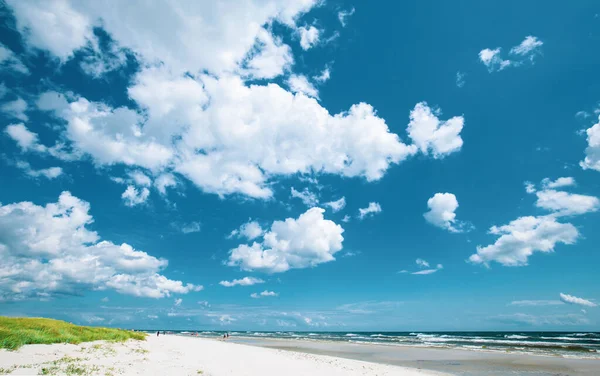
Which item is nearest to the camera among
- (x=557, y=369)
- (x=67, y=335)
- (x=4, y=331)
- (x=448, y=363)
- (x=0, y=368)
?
(x=0, y=368)

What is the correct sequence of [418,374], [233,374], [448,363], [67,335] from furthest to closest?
[448,363], [67,335], [418,374], [233,374]

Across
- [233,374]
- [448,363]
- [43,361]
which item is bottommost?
[448,363]

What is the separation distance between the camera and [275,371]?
19359mm

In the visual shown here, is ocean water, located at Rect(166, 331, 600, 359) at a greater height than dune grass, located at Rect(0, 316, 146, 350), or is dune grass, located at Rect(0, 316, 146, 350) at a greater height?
dune grass, located at Rect(0, 316, 146, 350)

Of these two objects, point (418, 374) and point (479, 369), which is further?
point (479, 369)

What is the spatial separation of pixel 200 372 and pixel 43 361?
25.0 ft

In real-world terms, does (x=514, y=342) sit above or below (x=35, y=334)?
below

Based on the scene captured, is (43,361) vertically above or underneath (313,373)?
above

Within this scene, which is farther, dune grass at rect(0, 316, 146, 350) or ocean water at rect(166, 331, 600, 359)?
ocean water at rect(166, 331, 600, 359)

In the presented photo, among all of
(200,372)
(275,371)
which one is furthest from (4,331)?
(275,371)

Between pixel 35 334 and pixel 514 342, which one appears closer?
pixel 35 334

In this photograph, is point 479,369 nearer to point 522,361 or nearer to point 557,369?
point 557,369

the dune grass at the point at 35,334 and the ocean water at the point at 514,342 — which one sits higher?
the dune grass at the point at 35,334

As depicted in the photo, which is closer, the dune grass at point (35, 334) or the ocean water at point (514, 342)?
the dune grass at point (35, 334)
